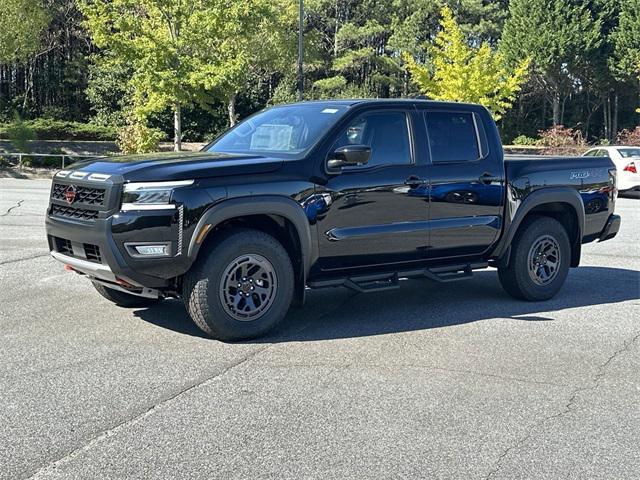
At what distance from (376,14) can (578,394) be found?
52.2 m

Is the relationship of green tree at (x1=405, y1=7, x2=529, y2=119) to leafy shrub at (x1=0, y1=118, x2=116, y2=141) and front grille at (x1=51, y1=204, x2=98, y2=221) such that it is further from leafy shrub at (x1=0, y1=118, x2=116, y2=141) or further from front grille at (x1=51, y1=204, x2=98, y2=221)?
front grille at (x1=51, y1=204, x2=98, y2=221)

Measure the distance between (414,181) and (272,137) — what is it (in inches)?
52.2

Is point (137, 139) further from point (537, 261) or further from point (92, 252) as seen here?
point (92, 252)

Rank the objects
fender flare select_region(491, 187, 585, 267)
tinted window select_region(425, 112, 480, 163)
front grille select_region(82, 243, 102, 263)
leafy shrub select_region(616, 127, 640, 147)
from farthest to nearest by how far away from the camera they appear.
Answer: leafy shrub select_region(616, 127, 640, 147), fender flare select_region(491, 187, 585, 267), tinted window select_region(425, 112, 480, 163), front grille select_region(82, 243, 102, 263)

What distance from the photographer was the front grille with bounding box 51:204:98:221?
555 cm

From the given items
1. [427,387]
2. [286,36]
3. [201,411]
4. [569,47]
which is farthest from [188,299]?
[569,47]

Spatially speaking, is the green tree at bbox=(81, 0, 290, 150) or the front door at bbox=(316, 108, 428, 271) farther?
the green tree at bbox=(81, 0, 290, 150)

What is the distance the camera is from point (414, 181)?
651 centimetres

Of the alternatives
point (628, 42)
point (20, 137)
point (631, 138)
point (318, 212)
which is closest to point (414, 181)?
point (318, 212)

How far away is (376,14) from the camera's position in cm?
5391

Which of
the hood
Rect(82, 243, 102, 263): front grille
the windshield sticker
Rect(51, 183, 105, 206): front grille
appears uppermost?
the windshield sticker

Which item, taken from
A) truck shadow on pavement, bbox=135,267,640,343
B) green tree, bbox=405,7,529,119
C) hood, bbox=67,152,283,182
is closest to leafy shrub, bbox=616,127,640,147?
green tree, bbox=405,7,529,119

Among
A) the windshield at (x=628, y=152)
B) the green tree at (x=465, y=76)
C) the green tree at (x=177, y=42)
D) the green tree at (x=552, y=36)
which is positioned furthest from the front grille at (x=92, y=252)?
the green tree at (x=552, y=36)

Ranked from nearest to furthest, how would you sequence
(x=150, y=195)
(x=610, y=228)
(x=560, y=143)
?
(x=150, y=195) < (x=610, y=228) < (x=560, y=143)
